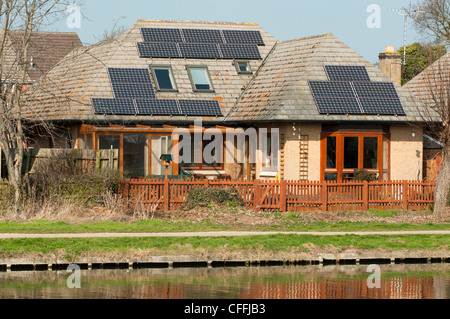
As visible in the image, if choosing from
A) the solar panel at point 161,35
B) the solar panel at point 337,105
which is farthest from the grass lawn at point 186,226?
the solar panel at point 161,35

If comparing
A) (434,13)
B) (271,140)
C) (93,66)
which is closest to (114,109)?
(93,66)

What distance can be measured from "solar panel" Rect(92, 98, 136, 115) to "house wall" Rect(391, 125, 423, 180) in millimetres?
10052

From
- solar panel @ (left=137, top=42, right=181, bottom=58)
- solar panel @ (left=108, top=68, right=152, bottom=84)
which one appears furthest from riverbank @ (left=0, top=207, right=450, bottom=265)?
solar panel @ (left=137, top=42, right=181, bottom=58)

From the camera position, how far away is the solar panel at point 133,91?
31.8m

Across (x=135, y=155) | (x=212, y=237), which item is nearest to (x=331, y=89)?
(x=135, y=155)

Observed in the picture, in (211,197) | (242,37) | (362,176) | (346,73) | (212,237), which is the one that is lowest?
(212,237)

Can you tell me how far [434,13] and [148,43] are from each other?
22706 millimetres

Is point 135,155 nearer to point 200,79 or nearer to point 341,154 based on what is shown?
point 200,79

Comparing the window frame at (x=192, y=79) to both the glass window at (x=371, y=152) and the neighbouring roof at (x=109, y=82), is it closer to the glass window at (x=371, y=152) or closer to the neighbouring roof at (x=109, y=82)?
the neighbouring roof at (x=109, y=82)

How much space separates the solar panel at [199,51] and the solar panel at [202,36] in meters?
0.34

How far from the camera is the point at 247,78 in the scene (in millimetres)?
35125

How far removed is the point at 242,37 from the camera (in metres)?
36.8

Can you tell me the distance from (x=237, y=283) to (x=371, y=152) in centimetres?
1564
